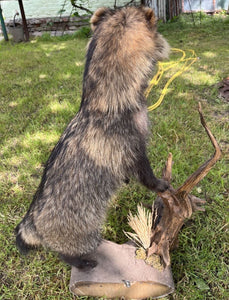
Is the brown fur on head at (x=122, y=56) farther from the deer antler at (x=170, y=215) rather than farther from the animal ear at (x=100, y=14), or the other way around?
the deer antler at (x=170, y=215)

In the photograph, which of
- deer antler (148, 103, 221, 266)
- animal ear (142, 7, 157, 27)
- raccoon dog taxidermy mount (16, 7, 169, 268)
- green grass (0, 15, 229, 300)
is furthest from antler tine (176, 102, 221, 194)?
animal ear (142, 7, 157, 27)

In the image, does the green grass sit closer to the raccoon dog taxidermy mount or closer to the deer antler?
the deer antler

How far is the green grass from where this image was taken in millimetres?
2139

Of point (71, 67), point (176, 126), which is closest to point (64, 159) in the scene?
point (176, 126)

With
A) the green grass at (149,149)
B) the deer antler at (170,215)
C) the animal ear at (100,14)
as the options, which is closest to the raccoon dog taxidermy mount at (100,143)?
the animal ear at (100,14)

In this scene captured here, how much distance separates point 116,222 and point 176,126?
160 centimetres

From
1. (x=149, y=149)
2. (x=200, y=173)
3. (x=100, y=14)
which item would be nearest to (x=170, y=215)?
(x=200, y=173)

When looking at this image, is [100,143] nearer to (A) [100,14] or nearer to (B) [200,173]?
(B) [200,173]

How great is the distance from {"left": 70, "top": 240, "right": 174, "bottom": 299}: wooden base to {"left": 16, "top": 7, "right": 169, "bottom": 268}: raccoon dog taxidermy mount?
0.12m

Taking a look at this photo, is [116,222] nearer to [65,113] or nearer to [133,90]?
[133,90]

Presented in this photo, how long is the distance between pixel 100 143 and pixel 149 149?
1454 millimetres

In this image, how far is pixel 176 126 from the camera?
3553 millimetres

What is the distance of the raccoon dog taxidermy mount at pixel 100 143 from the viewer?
172 cm

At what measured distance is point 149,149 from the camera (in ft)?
10.5
